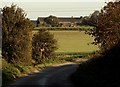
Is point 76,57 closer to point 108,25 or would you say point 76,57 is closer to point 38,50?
point 38,50

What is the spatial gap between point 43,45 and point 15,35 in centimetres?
2003

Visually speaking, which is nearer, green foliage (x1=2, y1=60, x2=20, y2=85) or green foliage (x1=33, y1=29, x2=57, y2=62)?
green foliage (x1=2, y1=60, x2=20, y2=85)

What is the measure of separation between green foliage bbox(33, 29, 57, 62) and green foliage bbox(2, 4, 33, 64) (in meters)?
15.9

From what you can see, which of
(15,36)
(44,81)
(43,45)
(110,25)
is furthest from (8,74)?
(43,45)

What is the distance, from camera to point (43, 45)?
66.4 m

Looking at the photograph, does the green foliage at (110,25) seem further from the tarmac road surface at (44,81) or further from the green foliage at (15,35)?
the green foliage at (15,35)

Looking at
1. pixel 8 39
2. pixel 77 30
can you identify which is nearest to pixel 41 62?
pixel 8 39

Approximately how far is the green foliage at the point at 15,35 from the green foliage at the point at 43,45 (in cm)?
1586

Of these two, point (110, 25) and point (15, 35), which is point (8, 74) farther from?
point (110, 25)

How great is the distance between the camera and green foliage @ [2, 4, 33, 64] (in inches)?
1836

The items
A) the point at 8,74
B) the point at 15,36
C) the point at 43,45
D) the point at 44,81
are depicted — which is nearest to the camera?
the point at 44,81

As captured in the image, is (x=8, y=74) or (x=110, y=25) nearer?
(x=8, y=74)

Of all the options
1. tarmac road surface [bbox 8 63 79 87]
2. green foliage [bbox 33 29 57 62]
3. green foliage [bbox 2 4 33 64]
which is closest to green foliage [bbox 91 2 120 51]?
tarmac road surface [bbox 8 63 79 87]

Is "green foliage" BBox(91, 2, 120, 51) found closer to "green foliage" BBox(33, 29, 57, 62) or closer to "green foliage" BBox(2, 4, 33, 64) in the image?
"green foliage" BBox(2, 4, 33, 64)
